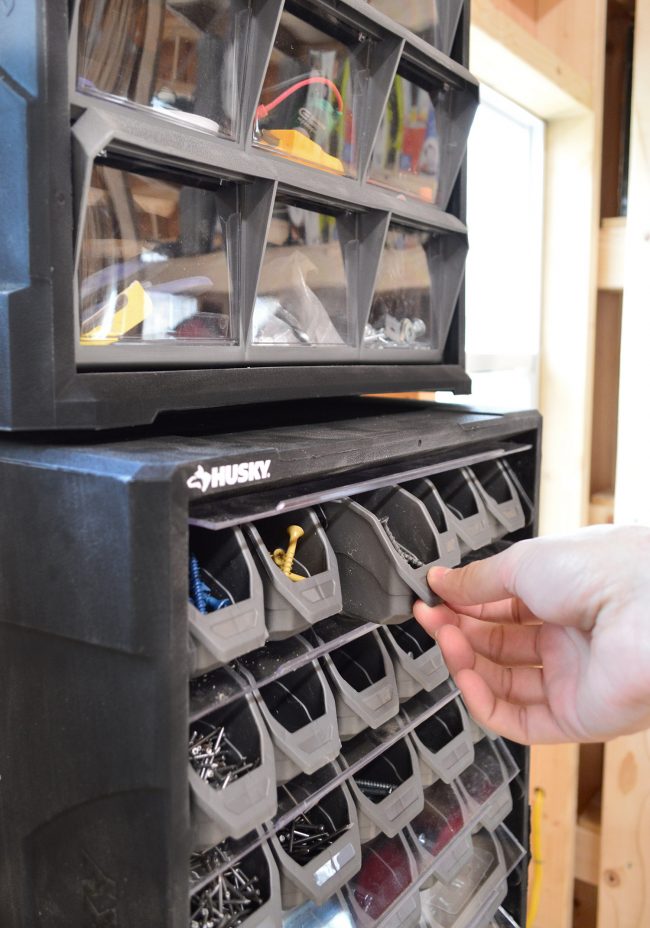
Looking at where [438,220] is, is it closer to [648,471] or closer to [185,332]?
[185,332]

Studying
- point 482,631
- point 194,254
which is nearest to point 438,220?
point 194,254

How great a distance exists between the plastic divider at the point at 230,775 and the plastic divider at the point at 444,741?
242 mm

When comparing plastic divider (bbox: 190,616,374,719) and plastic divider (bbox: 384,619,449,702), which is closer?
plastic divider (bbox: 190,616,374,719)

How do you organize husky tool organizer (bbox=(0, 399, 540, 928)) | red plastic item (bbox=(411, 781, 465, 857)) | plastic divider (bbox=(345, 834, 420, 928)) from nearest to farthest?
husky tool organizer (bbox=(0, 399, 540, 928)) < plastic divider (bbox=(345, 834, 420, 928)) < red plastic item (bbox=(411, 781, 465, 857))

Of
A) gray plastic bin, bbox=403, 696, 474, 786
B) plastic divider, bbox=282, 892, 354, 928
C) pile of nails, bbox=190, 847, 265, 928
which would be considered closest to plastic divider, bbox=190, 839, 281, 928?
pile of nails, bbox=190, 847, 265, 928

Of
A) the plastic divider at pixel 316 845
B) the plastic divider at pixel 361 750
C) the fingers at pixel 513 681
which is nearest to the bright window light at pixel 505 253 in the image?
the fingers at pixel 513 681

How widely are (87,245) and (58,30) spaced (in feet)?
0.42

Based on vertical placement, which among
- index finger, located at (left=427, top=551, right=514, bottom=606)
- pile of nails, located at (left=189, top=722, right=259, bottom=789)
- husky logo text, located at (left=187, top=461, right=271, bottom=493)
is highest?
husky logo text, located at (left=187, top=461, right=271, bottom=493)

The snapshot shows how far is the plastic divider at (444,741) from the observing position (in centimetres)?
77

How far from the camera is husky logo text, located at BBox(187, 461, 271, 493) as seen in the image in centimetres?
47

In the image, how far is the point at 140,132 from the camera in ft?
1.71

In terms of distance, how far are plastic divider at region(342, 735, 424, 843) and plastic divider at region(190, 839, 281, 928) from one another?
114mm

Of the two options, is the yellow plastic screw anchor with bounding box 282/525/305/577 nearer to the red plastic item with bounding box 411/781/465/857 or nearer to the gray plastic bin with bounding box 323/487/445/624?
the gray plastic bin with bounding box 323/487/445/624

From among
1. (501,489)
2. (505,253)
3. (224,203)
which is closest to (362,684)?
(501,489)
